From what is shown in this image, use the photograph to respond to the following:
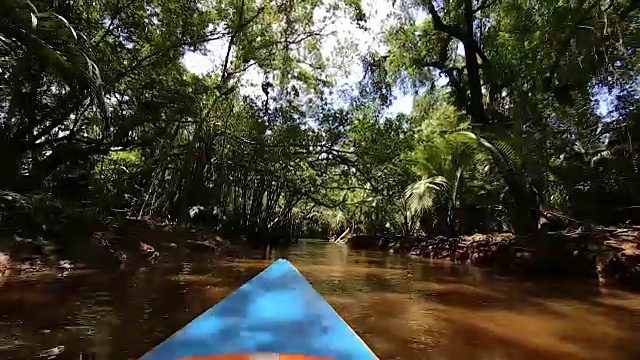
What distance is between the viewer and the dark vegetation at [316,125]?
7316 mm

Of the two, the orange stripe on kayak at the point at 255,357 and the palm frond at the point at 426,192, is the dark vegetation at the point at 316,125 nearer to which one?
the palm frond at the point at 426,192

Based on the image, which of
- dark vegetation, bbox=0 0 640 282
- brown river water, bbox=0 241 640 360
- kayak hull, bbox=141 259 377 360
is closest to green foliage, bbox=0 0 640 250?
dark vegetation, bbox=0 0 640 282

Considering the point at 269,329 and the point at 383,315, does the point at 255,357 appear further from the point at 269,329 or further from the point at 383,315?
the point at 383,315

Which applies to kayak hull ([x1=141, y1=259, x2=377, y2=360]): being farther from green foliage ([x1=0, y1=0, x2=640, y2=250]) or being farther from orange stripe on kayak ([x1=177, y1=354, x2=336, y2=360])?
green foliage ([x1=0, y1=0, x2=640, y2=250])

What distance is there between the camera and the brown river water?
9.53ft

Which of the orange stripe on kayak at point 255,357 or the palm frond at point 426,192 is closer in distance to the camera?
the orange stripe on kayak at point 255,357

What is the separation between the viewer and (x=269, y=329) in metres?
1.65

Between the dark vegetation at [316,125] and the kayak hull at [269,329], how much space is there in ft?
16.9

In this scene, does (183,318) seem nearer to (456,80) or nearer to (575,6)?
(575,6)

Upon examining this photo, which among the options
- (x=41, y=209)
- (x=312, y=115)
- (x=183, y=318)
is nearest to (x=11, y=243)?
(x=41, y=209)

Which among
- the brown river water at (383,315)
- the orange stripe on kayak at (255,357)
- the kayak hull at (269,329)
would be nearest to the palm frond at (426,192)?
the brown river water at (383,315)

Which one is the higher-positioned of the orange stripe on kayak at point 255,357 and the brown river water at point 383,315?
the orange stripe on kayak at point 255,357

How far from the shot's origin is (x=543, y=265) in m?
7.85

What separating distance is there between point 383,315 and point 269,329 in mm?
2590
